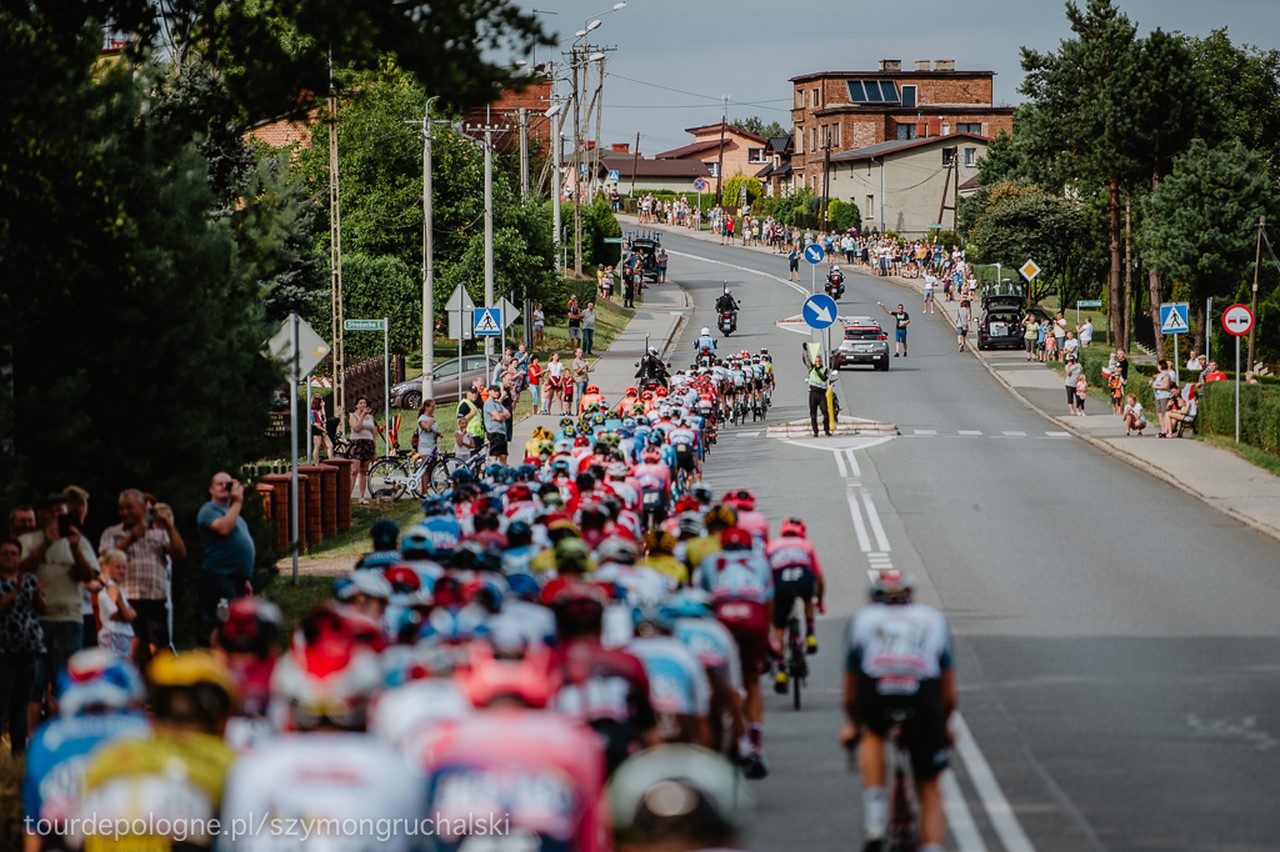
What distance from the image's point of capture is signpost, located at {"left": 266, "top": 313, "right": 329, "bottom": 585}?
19.9 meters

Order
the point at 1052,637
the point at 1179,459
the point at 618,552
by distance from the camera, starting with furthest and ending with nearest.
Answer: the point at 1179,459 < the point at 1052,637 < the point at 618,552

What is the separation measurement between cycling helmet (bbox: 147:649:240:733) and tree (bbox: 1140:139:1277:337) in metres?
48.4

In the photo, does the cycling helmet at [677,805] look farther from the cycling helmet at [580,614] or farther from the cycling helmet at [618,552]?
the cycling helmet at [618,552]

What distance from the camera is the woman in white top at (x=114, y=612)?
1273 cm

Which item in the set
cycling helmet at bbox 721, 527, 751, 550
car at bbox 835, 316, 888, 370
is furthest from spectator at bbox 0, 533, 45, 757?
car at bbox 835, 316, 888, 370

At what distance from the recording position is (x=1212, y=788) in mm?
11102

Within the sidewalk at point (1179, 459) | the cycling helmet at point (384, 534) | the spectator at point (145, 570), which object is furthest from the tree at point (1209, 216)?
the cycling helmet at point (384, 534)

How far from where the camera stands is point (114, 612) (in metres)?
12.7

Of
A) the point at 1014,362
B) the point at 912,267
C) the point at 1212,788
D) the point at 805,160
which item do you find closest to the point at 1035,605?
the point at 1212,788

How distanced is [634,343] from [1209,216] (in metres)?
20.6

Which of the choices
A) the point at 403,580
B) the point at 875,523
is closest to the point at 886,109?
the point at 875,523

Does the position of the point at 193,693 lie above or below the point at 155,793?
above

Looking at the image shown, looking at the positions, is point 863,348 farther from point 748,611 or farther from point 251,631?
point 251,631

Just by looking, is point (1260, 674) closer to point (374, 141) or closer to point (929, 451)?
point (929, 451)
